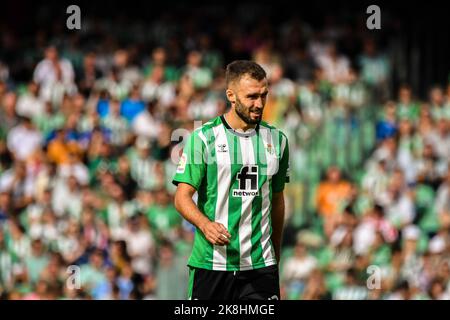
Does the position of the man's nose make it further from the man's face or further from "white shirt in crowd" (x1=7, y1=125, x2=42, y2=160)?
"white shirt in crowd" (x1=7, y1=125, x2=42, y2=160)

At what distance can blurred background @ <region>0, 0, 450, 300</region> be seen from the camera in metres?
13.3

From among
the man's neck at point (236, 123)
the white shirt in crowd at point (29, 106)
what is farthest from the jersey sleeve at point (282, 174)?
the white shirt in crowd at point (29, 106)

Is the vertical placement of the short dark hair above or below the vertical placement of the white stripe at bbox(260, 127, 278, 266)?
above

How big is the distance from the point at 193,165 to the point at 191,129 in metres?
8.20

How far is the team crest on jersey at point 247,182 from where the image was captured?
6.61 meters

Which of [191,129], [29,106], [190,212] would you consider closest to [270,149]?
[190,212]

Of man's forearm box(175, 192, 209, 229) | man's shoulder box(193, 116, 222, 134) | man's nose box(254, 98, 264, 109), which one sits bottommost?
man's forearm box(175, 192, 209, 229)

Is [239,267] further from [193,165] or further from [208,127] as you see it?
[208,127]

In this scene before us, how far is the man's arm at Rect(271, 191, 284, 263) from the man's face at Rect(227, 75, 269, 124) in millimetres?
531

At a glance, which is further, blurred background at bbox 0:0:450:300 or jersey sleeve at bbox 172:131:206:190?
blurred background at bbox 0:0:450:300

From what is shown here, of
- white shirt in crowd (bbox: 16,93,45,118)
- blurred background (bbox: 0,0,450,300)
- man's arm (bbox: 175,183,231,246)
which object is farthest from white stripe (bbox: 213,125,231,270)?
white shirt in crowd (bbox: 16,93,45,118)

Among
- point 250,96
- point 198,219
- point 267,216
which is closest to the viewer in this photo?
point 198,219

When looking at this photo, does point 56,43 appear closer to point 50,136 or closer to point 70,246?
point 50,136

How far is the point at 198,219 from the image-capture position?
21.0 ft
